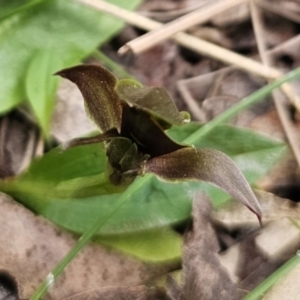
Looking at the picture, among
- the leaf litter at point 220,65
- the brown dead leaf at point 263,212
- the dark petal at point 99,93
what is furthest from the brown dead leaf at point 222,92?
the dark petal at point 99,93

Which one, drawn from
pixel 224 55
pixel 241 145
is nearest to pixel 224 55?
pixel 224 55

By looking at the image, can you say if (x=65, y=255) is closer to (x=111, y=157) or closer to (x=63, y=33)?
(x=111, y=157)

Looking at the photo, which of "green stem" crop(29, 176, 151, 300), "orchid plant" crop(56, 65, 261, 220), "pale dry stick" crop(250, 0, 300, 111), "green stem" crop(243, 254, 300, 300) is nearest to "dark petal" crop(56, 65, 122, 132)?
"orchid plant" crop(56, 65, 261, 220)

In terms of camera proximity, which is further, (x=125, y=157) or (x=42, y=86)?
(x=42, y=86)

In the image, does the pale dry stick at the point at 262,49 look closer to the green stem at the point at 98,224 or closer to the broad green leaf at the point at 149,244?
the green stem at the point at 98,224

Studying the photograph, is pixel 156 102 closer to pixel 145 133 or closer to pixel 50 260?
pixel 145 133

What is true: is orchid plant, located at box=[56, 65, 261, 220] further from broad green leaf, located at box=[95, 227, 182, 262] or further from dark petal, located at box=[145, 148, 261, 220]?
broad green leaf, located at box=[95, 227, 182, 262]
